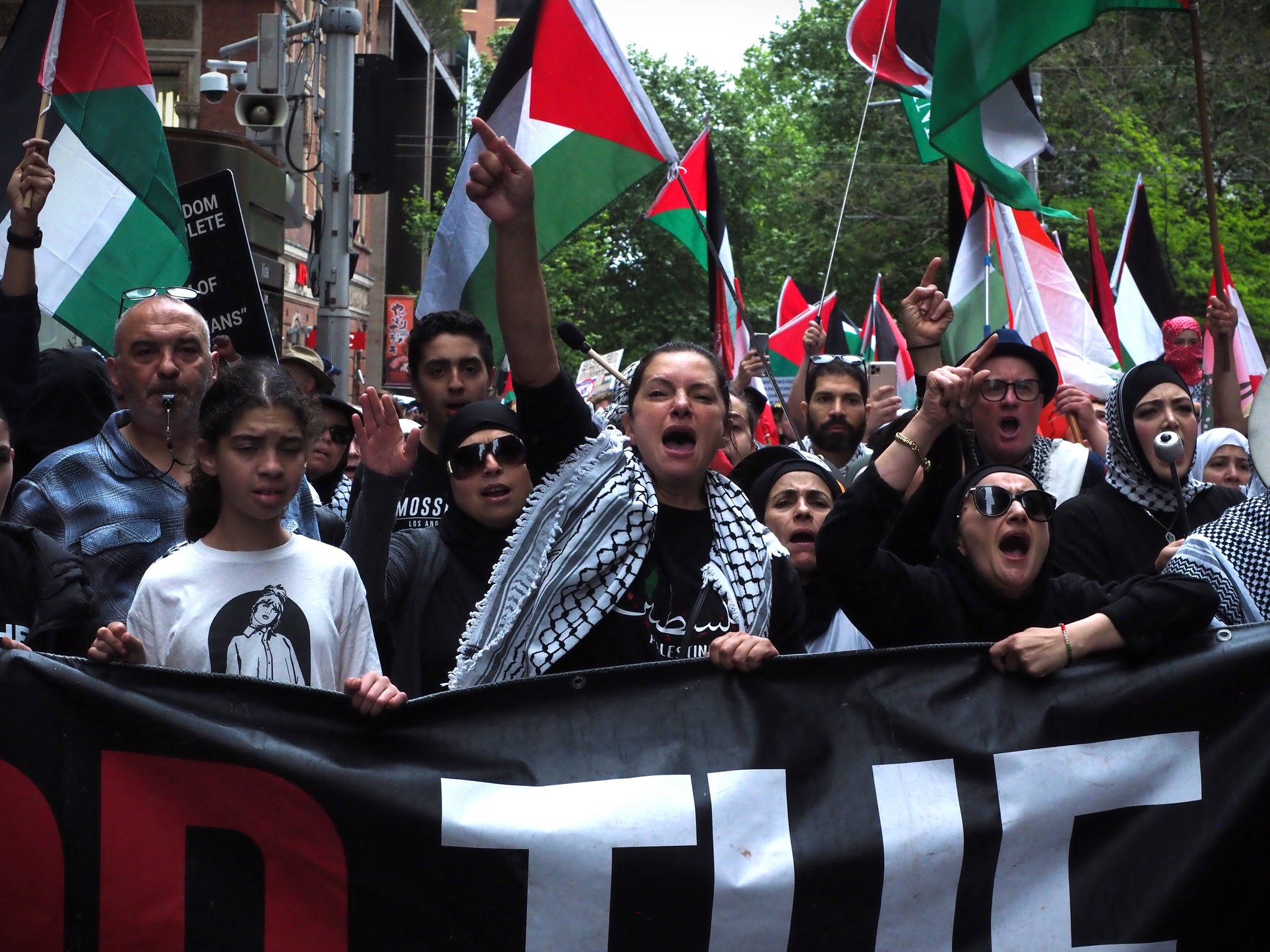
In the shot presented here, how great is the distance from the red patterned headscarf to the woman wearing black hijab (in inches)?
196

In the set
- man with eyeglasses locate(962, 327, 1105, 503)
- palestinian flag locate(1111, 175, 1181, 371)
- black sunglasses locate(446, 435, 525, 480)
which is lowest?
black sunglasses locate(446, 435, 525, 480)

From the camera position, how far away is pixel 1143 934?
3203 mm

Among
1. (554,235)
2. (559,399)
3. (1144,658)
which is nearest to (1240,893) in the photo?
(1144,658)

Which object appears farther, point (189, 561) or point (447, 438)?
point (447, 438)

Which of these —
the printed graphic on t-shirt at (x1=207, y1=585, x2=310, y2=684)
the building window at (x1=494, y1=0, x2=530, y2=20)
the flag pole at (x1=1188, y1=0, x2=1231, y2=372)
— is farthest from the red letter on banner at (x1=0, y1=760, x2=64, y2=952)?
the building window at (x1=494, y1=0, x2=530, y2=20)

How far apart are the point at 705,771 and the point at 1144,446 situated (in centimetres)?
225

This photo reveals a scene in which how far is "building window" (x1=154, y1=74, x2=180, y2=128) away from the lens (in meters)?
26.0

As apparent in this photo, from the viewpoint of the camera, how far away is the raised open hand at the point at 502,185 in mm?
3359

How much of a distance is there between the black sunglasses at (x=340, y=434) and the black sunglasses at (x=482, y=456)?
190cm

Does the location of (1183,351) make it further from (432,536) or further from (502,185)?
(502,185)

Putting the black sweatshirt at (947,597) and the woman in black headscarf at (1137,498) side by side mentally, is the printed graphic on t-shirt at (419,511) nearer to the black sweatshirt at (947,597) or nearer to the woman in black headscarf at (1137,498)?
the black sweatshirt at (947,597)

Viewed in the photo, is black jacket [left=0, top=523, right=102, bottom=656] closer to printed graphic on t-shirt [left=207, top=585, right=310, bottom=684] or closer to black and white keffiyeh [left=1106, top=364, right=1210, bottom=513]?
printed graphic on t-shirt [left=207, top=585, right=310, bottom=684]

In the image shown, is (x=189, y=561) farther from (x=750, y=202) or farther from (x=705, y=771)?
(x=750, y=202)

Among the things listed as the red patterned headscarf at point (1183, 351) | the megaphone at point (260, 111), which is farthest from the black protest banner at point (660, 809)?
the megaphone at point (260, 111)
